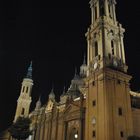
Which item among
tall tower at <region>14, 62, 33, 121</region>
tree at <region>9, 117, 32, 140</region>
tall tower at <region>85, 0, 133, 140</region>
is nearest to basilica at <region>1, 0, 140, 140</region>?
tall tower at <region>85, 0, 133, 140</region>

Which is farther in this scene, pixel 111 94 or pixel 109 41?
pixel 109 41

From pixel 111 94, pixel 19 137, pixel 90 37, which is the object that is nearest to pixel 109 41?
pixel 90 37

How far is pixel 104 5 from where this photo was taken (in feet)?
148

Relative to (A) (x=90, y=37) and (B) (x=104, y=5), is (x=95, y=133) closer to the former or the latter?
(A) (x=90, y=37)

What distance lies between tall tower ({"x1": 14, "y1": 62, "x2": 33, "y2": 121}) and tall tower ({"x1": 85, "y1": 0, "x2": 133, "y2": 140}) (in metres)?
33.9

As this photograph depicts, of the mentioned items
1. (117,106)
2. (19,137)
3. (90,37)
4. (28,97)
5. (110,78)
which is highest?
(90,37)

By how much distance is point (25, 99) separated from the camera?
231ft

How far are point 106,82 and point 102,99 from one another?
8.65ft

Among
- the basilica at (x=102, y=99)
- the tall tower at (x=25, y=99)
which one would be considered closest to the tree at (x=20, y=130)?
the basilica at (x=102, y=99)

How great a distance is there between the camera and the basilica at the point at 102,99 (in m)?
33.8

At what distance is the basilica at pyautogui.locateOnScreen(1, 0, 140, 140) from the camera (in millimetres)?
33844

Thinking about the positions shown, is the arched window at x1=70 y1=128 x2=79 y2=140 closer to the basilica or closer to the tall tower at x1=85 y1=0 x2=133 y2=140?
the basilica

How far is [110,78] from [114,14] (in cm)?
1505

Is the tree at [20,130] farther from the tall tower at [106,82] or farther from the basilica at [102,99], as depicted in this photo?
the tall tower at [106,82]
